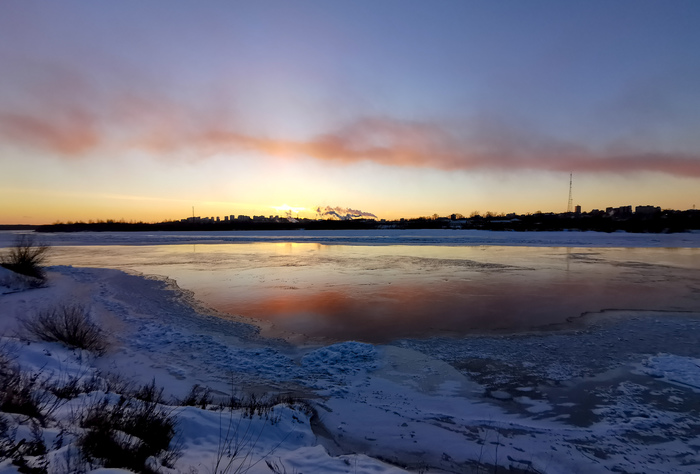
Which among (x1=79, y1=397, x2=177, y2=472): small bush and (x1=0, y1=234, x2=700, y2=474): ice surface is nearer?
(x1=79, y1=397, x2=177, y2=472): small bush

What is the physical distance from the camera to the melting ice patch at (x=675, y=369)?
5.09m

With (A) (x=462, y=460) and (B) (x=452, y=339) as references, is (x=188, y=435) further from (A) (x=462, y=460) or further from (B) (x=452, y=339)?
(B) (x=452, y=339)

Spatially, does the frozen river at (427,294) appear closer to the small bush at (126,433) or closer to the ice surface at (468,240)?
the small bush at (126,433)

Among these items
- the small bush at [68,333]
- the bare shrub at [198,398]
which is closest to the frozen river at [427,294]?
the bare shrub at [198,398]

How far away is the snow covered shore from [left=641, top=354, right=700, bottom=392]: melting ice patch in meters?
0.02

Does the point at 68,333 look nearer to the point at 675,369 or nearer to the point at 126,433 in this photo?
the point at 126,433

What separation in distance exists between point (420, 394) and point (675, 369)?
3924mm

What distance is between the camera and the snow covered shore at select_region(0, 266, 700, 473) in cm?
347

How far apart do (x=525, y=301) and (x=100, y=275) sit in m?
15.4

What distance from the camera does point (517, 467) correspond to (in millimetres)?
3488

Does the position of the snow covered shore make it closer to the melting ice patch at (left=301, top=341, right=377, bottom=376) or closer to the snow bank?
the melting ice patch at (left=301, top=341, right=377, bottom=376)

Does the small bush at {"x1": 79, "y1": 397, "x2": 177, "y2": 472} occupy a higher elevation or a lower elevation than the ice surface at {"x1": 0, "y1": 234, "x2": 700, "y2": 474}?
higher

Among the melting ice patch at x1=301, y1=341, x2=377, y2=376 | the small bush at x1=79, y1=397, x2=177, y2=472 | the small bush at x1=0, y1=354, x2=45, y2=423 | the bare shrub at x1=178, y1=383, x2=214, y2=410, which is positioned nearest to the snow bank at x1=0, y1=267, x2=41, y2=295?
the small bush at x1=0, y1=354, x2=45, y2=423

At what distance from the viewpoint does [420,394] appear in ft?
16.3
